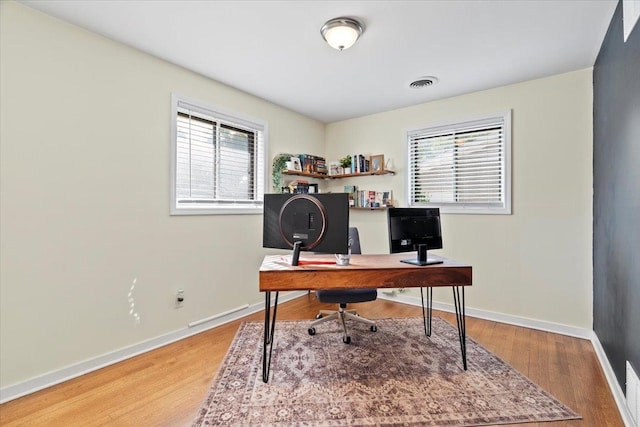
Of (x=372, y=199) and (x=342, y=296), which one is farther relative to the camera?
(x=372, y=199)

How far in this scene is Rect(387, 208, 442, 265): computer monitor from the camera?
2217mm

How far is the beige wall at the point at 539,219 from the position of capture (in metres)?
2.75

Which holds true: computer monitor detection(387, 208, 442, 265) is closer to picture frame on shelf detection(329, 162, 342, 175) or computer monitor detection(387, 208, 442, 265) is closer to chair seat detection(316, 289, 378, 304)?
chair seat detection(316, 289, 378, 304)

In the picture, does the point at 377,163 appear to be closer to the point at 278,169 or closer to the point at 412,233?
the point at 278,169

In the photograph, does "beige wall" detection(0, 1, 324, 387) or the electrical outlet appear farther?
the electrical outlet

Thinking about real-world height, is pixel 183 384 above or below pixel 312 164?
below

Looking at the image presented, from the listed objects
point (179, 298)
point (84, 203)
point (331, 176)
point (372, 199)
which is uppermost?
point (331, 176)

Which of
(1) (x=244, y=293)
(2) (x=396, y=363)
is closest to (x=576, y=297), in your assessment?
(2) (x=396, y=363)

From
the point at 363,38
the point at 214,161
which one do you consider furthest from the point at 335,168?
the point at 363,38

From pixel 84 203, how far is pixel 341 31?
2193 millimetres

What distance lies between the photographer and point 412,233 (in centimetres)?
226

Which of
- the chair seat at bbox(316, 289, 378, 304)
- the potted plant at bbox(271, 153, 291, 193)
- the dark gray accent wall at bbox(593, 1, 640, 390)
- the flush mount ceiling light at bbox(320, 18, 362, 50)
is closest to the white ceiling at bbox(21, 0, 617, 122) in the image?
the flush mount ceiling light at bbox(320, 18, 362, 50)

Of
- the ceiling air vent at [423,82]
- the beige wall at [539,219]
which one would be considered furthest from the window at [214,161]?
the beige wall at [539,219]

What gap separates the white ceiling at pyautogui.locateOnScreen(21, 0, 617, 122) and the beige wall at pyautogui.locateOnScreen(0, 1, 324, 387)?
10.3 inches
